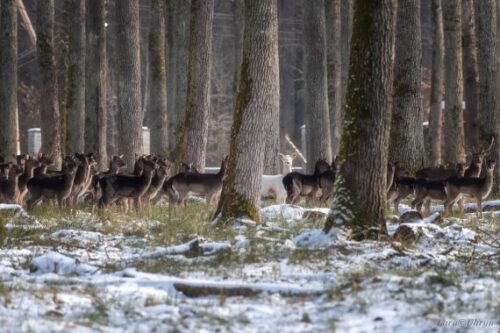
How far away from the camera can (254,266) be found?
453 inches

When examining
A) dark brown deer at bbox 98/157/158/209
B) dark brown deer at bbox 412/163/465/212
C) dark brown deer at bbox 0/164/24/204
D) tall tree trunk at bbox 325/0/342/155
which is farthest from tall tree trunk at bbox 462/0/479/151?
dark brown deer at bbox 0/164/24/204

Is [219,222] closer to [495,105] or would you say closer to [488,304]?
[488,304]

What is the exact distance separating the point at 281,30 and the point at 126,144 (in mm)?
35560

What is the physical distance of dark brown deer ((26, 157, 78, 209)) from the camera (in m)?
20.0

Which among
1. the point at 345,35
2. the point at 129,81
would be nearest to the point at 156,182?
the point at 129,81

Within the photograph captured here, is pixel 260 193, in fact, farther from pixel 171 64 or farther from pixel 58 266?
pixel 171 64

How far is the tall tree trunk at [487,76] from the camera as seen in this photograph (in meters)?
25.0

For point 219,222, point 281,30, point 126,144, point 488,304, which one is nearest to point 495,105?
point 126,144

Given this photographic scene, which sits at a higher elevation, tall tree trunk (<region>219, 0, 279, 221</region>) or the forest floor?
tall tree trunk (<region>219, 0, 279, 221</region>)

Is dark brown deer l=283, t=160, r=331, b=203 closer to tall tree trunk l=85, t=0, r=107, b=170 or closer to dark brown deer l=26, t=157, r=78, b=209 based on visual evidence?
dark brown deer l=26, t=157, r=78, b=209

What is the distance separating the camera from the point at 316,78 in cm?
2822

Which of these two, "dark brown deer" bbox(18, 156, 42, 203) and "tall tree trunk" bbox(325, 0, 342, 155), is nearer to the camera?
"dark brown deer" bbox(18, 156, 42, 203)

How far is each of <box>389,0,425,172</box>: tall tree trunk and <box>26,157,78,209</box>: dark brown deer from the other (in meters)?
7.33

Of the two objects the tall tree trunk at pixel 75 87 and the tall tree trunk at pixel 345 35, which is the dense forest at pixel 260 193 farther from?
the tall tree trunk at pixel 345 35
